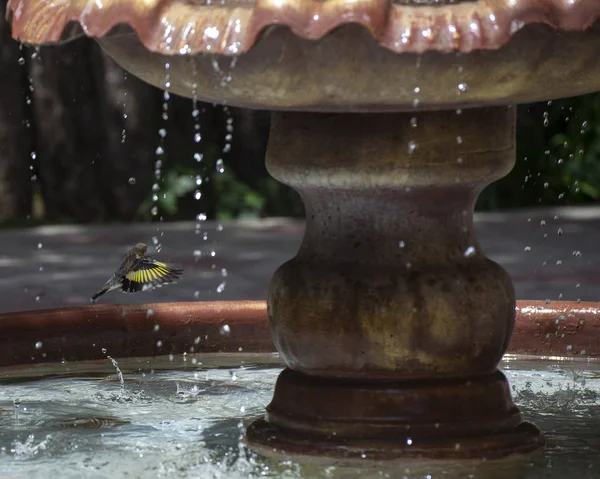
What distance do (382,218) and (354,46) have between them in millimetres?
571

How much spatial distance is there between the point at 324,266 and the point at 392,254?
16 cm

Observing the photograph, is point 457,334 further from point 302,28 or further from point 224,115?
point 224,115

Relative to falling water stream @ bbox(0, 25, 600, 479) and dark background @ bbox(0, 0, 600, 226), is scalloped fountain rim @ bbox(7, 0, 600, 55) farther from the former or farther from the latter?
dark background @ bbox(0, 0, 600, 226)

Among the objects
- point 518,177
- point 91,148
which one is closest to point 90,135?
point 91,148

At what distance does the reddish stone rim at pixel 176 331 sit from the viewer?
15.6 ft

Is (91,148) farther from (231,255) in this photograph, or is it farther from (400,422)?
(400,422)

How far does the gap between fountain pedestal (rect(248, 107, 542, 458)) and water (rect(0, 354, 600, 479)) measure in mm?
108

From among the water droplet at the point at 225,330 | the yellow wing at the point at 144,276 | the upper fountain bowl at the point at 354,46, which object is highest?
the upper fountain bowl at the point at 354,46

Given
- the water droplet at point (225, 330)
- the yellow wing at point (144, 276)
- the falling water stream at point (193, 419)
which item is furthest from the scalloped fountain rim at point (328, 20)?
the water droplet at point (225, 330)

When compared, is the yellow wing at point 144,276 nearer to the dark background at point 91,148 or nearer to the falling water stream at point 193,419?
the falling water stream at point 193,419

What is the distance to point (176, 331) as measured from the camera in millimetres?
4996

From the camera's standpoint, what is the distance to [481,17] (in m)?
2.94

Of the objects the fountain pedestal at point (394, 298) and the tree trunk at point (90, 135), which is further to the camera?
the tree trunk at point (90, 135)

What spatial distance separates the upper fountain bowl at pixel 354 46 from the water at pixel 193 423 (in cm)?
81
